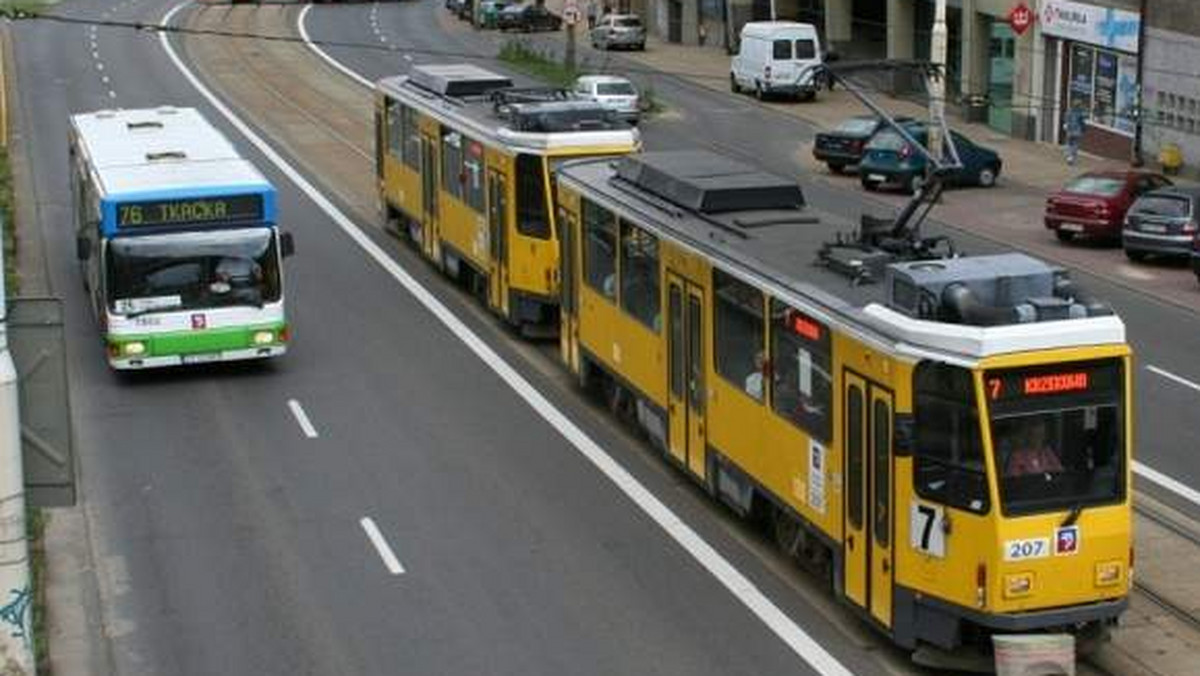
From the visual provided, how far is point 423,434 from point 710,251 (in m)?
5.81

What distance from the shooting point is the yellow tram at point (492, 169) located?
1112 inches

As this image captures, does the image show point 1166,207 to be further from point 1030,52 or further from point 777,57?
point 777,57

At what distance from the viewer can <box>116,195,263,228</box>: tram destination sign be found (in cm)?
2636

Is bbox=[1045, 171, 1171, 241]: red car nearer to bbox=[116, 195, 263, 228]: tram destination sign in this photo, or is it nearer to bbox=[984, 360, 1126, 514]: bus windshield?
bbox=[116, 195, 263, 228]: tram destination sign

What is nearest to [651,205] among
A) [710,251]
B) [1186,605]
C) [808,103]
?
[710,251]

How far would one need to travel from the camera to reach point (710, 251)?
64.6ft

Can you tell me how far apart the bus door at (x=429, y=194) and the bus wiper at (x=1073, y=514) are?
19.4 meters

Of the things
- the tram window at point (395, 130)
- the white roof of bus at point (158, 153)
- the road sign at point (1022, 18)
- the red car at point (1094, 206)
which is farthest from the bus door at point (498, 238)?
the road sign at point (1022, 18)

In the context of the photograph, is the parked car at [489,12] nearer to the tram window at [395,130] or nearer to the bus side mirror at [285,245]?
the tram window at [395,130]

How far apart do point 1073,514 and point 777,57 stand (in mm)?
49654

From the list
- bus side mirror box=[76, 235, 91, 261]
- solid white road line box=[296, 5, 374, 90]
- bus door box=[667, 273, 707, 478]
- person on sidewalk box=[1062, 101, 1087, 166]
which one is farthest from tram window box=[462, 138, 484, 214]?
solid white road line box=[296, 5, 374, 90]

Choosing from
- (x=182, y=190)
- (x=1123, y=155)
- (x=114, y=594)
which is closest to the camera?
(x=114, y=594)

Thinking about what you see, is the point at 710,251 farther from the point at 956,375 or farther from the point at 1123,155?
the point at 1123,155

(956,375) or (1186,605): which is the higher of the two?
(956,375)
